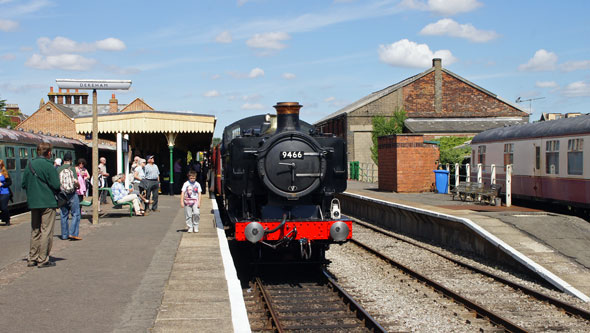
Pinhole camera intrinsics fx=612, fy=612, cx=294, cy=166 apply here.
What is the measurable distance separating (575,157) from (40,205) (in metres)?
12.6

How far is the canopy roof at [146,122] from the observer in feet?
73.9

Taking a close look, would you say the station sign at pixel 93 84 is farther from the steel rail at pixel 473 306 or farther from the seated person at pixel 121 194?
the steel rail at pixel 473 306

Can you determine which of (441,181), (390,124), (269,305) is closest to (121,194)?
(269,305)

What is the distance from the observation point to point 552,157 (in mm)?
16578

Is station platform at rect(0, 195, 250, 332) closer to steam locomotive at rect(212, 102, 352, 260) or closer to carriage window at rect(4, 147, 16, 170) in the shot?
steam locomotive at rect(212, 102, 352, 260)

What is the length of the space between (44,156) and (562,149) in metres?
12.8

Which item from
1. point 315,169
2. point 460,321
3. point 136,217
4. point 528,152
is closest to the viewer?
point 460,321

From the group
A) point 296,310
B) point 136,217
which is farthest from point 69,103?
point 296,310

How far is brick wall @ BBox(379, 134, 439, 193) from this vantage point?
22906mm

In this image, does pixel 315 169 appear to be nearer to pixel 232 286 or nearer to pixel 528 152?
pixel 232 286

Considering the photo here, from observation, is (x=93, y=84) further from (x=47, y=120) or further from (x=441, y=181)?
(x=47, y=120)

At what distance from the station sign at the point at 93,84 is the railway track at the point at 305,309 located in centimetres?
626

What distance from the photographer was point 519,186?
61.1 feet

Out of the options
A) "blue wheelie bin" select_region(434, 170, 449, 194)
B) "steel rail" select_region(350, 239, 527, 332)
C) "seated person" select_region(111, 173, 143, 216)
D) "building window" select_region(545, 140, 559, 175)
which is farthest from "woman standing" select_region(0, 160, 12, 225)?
"blue wheelie bin" select_region(434, 170, 449, 194)
